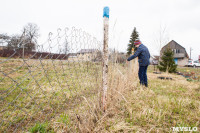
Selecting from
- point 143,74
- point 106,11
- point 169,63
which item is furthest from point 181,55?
point 106,11

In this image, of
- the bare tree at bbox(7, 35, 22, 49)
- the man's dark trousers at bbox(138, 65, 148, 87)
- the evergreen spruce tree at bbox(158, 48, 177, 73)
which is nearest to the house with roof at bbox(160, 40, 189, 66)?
the evergreen spruce tree at bbox(158, 48, 177, 73)

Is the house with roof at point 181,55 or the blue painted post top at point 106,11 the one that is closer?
the blue painted post top at point 106,11

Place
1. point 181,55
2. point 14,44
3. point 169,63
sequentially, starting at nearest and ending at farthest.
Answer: point 14,44, point 169,63, point 181,55

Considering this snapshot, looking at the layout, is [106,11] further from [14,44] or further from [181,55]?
[181,55]

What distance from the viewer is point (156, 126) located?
135 centimetres

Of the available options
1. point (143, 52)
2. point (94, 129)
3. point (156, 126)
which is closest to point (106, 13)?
point (94, 129)

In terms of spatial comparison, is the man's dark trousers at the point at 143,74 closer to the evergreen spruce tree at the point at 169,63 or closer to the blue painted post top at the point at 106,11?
the blue painted post top at the point at 106,11

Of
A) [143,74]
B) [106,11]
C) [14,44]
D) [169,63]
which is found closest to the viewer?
[14,44]

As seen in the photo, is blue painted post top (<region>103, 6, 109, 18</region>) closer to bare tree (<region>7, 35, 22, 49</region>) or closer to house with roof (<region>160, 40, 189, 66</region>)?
bare tree (<region>7, 35, 22, 49</region>)

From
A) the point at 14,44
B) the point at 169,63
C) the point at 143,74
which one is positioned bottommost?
the point at 143,74

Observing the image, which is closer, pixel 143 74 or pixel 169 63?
pixel 143 74

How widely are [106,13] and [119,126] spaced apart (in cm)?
149

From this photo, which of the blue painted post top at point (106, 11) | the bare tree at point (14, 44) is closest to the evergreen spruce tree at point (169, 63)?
the blue painted post top at point (106, 11)

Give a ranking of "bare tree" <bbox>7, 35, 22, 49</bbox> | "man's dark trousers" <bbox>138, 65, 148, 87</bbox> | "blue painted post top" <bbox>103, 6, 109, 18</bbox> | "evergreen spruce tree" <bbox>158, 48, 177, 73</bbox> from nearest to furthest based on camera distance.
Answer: "bare tree" <bbox>7, 35, 22, 49</bbox>
"blue painted post top" <bbox>103, 6, 109, 18</bbox>
"man's dark trousers" <bbox>138, 65, 148, 87</bbox>
"evergreen spruce tree" <bbox>158, 48, 177, 73</bbox>
